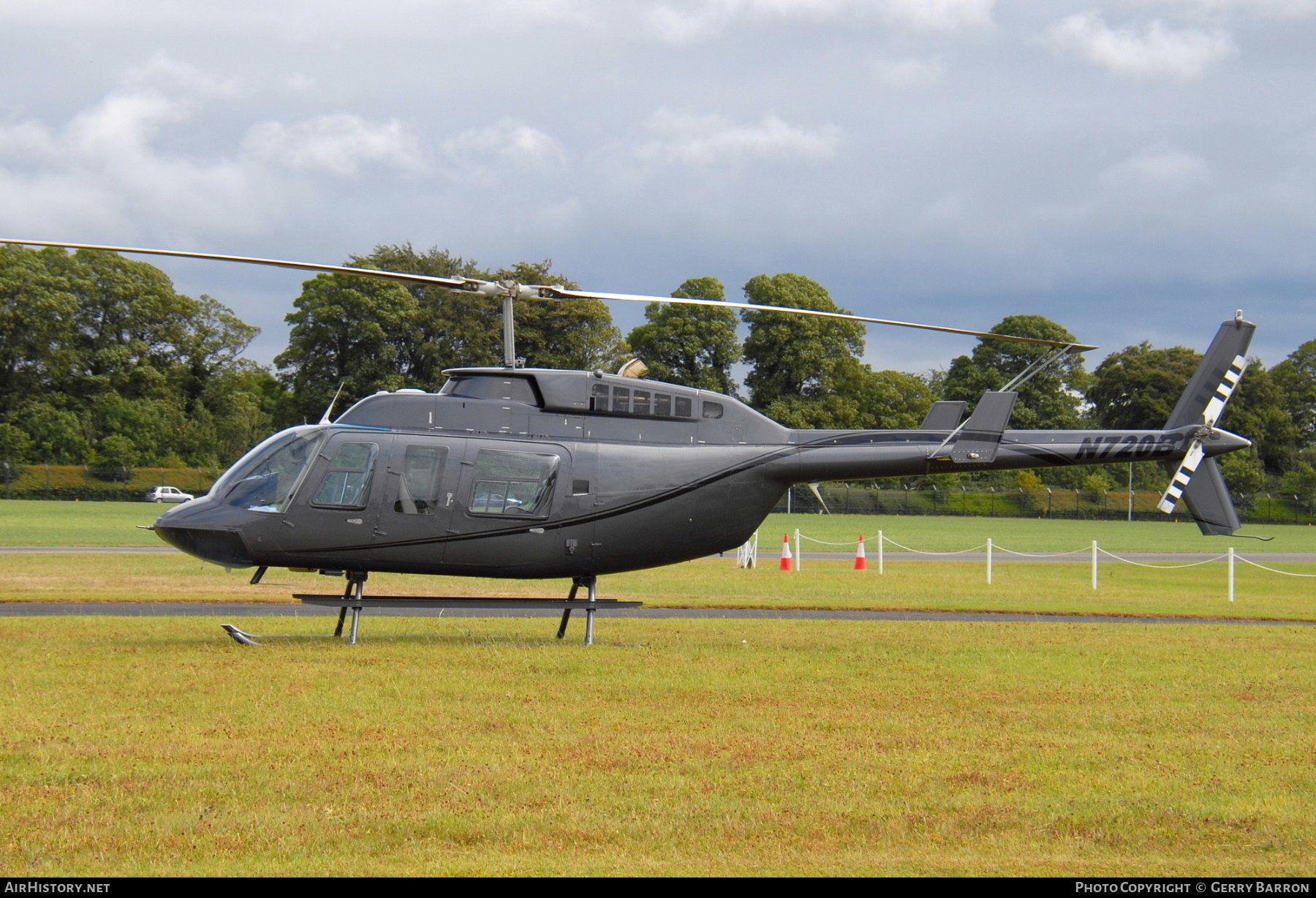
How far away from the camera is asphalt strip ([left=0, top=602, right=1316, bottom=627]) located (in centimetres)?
1848

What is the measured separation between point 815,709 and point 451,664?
4.49 m

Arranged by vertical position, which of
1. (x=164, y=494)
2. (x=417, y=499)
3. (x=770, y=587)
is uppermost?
(x=417, y=499)

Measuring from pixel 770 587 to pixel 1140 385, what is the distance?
7920 centimetres

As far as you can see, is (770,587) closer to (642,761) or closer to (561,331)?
(642,761)

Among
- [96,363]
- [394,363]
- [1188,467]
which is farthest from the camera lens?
[96,363]

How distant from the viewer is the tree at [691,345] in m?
75.1

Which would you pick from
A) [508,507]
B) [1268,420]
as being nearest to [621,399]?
[508,507]

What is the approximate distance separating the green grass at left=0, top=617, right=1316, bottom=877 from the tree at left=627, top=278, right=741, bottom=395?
60.7m

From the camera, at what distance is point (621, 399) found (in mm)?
15258

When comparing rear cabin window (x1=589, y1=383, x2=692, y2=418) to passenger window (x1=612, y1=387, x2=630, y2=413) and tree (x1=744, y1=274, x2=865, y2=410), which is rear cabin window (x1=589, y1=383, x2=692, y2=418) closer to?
passenger window (x1=612, y1=387, x2=630, y2=413)

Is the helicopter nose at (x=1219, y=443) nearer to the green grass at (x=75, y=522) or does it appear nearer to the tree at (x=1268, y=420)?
the green grass at (x=75, y=522)

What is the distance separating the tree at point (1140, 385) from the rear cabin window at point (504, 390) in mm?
86004

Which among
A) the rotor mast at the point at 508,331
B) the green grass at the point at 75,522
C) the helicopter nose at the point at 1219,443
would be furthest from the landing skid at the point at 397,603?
the green grass at the point at 75,522
